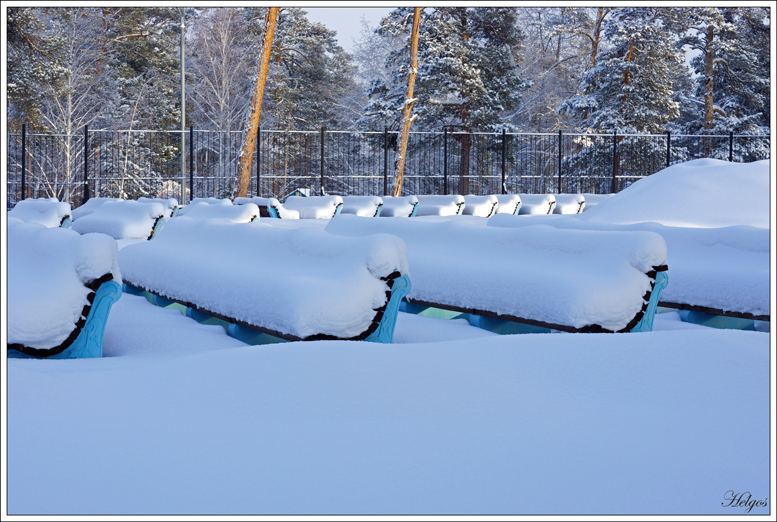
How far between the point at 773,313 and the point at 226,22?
33.3 m

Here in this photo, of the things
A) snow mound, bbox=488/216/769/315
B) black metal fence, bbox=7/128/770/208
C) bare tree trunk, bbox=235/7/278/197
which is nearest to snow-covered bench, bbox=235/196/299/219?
bare tree trunk, bbox=235/7/278/197

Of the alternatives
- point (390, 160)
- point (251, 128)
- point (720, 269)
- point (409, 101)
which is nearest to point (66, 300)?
point (720, 269)

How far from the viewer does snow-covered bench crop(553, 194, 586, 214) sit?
52.6 feet

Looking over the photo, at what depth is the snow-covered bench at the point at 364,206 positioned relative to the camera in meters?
13.2

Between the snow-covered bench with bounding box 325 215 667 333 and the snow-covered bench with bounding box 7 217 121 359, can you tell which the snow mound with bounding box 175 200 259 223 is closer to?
the snow-covered bench with bounding box 325 215 667 333

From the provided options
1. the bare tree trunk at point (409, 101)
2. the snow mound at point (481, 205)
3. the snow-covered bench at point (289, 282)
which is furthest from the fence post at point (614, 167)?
the snow-covered bench at point (289, 282)

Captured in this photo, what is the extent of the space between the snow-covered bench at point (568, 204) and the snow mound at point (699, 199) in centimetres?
669

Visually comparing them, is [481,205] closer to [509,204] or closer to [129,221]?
[509,204]

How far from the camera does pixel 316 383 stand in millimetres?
2121

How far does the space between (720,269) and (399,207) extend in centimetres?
903

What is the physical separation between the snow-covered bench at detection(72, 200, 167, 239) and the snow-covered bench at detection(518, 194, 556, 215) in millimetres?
8288

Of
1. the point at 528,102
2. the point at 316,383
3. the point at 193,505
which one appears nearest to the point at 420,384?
the point at 316,383

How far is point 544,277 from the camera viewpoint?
428 centimetres

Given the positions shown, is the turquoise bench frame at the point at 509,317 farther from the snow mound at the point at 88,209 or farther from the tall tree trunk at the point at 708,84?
the tall tree trunk at the point at 708,84
